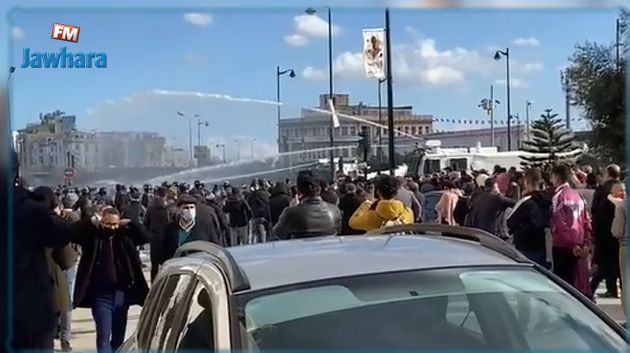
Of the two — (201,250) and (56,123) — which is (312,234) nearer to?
(56,123)

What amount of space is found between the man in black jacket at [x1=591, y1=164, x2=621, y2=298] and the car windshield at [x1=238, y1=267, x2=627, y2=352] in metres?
5.03

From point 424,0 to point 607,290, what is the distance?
21.0 feet

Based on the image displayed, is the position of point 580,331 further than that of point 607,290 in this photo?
No

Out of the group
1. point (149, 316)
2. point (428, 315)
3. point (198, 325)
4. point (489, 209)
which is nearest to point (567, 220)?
point (489, 209)

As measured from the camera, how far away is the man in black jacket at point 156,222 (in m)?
7.54

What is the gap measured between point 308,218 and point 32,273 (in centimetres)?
239

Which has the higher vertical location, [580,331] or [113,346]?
[580,331]

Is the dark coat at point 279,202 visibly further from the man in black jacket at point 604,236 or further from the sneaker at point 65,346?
the sneaker at point 65,346

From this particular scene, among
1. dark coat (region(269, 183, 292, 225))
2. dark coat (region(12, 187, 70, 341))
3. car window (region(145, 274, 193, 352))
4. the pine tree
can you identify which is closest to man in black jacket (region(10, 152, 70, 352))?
dark coat (region(12, 187, 70, 341))

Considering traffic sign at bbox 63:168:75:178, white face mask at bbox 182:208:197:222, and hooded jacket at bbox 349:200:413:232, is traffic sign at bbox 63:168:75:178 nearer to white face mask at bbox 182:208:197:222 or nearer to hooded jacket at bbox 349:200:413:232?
white face mask at bbox 182:208:197:222

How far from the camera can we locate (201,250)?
10.6ft

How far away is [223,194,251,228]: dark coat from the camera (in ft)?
47.5

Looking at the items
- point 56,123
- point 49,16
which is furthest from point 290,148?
point 49,16

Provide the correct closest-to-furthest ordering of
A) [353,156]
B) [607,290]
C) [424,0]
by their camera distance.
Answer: [424,0], [607,290], [353,156]
